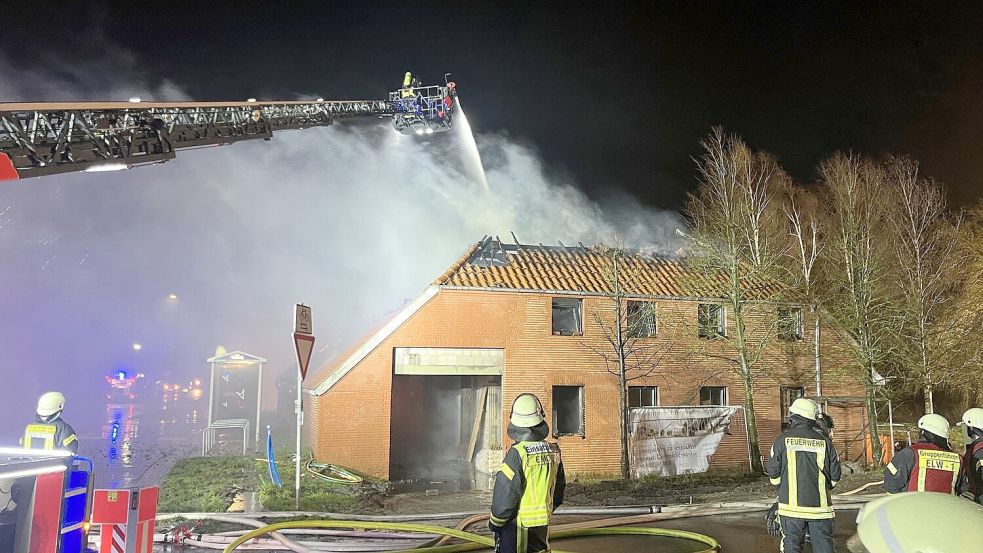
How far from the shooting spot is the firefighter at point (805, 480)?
18.5ft

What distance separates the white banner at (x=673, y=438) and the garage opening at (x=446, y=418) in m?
3.37

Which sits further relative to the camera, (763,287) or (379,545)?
(763,287)

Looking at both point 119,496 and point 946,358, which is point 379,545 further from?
point 946,358

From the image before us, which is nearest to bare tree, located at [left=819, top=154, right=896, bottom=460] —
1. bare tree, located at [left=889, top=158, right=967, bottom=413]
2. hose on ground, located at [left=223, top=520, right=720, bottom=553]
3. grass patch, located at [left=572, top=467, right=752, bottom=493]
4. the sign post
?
bare tree, located at [left=889, top=158, right=967, bottom=413]

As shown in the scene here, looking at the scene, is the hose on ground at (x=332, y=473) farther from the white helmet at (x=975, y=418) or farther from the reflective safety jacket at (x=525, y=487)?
the white helmet at (x=975, y=418)

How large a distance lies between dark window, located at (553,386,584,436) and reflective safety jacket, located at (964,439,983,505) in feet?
32.3

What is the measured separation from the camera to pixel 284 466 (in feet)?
48.0

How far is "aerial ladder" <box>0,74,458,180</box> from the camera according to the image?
26.2 feet

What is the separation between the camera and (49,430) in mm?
6418

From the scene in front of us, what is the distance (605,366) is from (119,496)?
12024mm

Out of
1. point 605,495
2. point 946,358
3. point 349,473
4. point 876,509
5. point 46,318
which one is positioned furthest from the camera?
point 46,318

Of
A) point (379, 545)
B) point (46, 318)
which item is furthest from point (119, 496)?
point (46, 318)

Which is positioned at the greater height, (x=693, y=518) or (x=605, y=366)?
(x=605, y=366)

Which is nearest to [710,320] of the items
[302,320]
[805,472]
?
[302,320]
